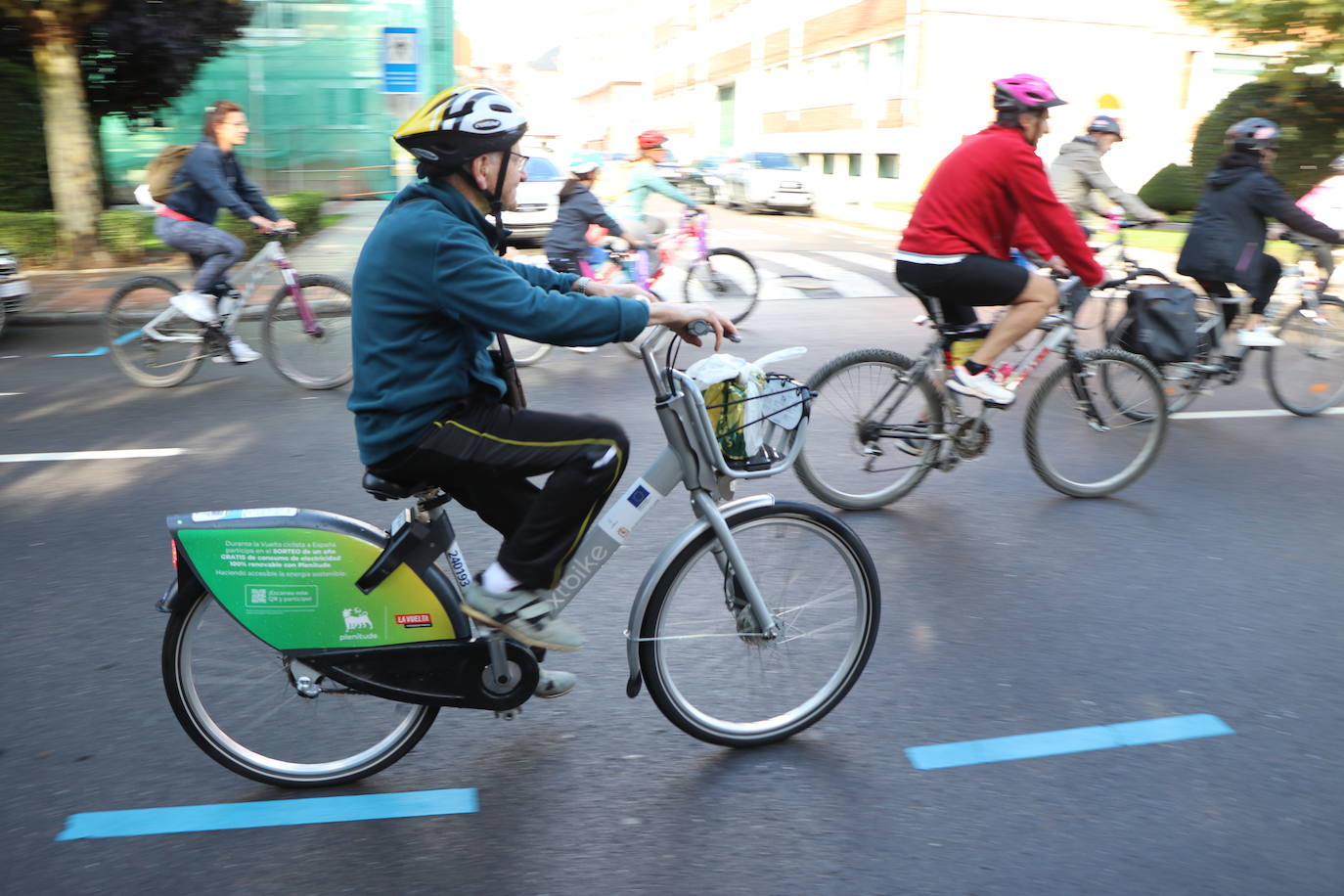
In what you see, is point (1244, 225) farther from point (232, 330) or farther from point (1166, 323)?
point (232, 330)

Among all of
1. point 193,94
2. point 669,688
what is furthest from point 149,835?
point 193,94

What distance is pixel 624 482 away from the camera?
6.15 meters

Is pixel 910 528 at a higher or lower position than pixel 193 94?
lower

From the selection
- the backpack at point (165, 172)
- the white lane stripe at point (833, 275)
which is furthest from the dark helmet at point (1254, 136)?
the backpack at point (165, 172)

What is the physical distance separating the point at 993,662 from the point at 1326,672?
1.11 m

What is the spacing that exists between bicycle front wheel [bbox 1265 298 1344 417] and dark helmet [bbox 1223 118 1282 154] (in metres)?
1.12

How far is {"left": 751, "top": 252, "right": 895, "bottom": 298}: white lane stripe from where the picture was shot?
13.0 meters

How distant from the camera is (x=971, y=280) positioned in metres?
5.19

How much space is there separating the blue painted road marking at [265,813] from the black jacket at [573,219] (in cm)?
643

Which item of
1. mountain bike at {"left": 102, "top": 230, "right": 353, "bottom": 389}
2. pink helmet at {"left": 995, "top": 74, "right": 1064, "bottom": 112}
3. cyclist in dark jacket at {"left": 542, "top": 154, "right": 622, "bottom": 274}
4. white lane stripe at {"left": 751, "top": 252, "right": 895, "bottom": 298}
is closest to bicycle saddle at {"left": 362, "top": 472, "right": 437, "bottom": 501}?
pink helmet at {"left": 995, "top": 74, "right": 1064, "bottom": 112}

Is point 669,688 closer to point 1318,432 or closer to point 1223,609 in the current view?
point 1223,609

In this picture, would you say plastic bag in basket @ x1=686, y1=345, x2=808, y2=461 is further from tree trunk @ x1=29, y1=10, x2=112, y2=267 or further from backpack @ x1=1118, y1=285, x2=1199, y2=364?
tree trunk @ x1=29, y1=10, x2=112, y2=267

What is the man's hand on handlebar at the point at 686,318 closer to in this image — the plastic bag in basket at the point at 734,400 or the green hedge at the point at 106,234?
the plastic bag in basket at the point at 734,400

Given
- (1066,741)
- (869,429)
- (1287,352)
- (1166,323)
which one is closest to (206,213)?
(869,429)
